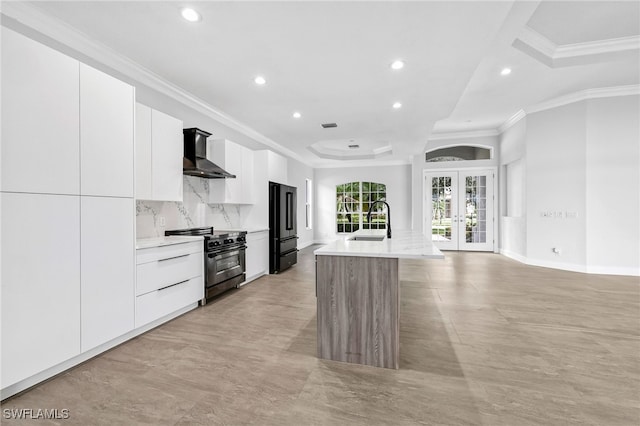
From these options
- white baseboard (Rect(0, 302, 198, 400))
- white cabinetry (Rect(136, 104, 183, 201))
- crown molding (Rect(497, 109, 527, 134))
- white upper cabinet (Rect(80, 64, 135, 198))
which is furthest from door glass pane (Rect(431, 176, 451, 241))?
white upper cabinet (Rect(80, 64, 135, 198))

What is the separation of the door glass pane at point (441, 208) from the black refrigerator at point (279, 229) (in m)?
4.39

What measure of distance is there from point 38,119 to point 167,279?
1685mm

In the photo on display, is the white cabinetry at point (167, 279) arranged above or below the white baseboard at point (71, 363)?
above

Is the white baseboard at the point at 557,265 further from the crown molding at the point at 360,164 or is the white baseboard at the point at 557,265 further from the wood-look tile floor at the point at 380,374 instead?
the crown molding at the point at 360,164

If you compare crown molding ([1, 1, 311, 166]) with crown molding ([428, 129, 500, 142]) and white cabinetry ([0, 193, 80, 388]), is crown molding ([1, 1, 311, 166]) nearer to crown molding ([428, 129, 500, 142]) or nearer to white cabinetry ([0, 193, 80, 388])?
white cabinetry ([0, 193, 80, 388])

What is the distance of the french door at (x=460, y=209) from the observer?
292 inches

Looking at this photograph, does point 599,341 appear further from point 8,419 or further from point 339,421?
point 8,419

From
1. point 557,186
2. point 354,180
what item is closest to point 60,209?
point 557,186

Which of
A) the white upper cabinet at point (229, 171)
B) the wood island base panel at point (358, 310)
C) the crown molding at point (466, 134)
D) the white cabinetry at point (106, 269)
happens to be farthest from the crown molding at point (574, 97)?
the white cabinetry at point (106, 269)

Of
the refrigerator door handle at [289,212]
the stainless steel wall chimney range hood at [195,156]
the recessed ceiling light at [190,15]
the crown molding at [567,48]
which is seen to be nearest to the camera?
the recessed ceiling light at [190,15]

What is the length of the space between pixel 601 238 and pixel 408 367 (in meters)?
5.12

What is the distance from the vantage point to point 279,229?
5.25m

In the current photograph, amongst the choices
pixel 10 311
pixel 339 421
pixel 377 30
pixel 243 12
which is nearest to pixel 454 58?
pixel 377 30

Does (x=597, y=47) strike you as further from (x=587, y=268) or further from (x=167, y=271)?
(x=167, y=271)
